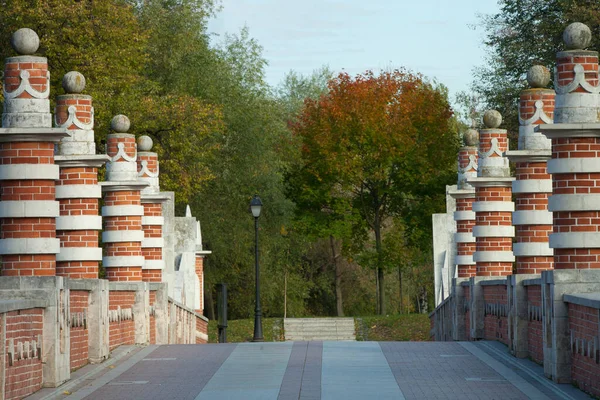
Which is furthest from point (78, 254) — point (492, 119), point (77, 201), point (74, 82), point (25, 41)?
point (492, 119)

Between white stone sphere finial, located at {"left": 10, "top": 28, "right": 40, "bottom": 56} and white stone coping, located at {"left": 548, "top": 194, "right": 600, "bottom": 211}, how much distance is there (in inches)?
289

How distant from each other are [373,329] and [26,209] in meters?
30.5

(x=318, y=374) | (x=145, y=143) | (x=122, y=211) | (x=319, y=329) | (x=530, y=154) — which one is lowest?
(x=319, y=329)

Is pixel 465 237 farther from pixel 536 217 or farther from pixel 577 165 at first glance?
pixel 577 165

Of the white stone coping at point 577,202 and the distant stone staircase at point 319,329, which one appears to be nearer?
the white stone coping at point 577,202

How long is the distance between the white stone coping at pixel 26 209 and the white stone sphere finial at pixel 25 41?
2.11 metres

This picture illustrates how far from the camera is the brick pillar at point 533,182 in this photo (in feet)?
67.8

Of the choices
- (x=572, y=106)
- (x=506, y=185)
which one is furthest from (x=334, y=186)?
(x=572, y=106)

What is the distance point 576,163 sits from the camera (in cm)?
1551

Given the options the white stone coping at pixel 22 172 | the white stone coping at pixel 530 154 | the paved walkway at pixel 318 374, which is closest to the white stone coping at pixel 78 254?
the paved walkway at pixel 318 374

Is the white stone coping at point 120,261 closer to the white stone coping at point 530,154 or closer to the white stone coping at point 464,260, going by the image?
the white stone coping at point 530,154

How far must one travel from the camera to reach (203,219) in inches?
2095

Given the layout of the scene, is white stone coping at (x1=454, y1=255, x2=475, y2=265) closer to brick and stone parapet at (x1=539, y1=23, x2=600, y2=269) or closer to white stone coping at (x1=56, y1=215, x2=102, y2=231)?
white stone coping at (x1=56, y1=215, x2=102, y2=231)

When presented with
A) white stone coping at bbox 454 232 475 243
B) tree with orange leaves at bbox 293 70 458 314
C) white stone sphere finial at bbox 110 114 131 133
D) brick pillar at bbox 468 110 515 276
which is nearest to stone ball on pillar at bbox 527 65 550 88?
brick pillar at bbox 468 110 515 276
